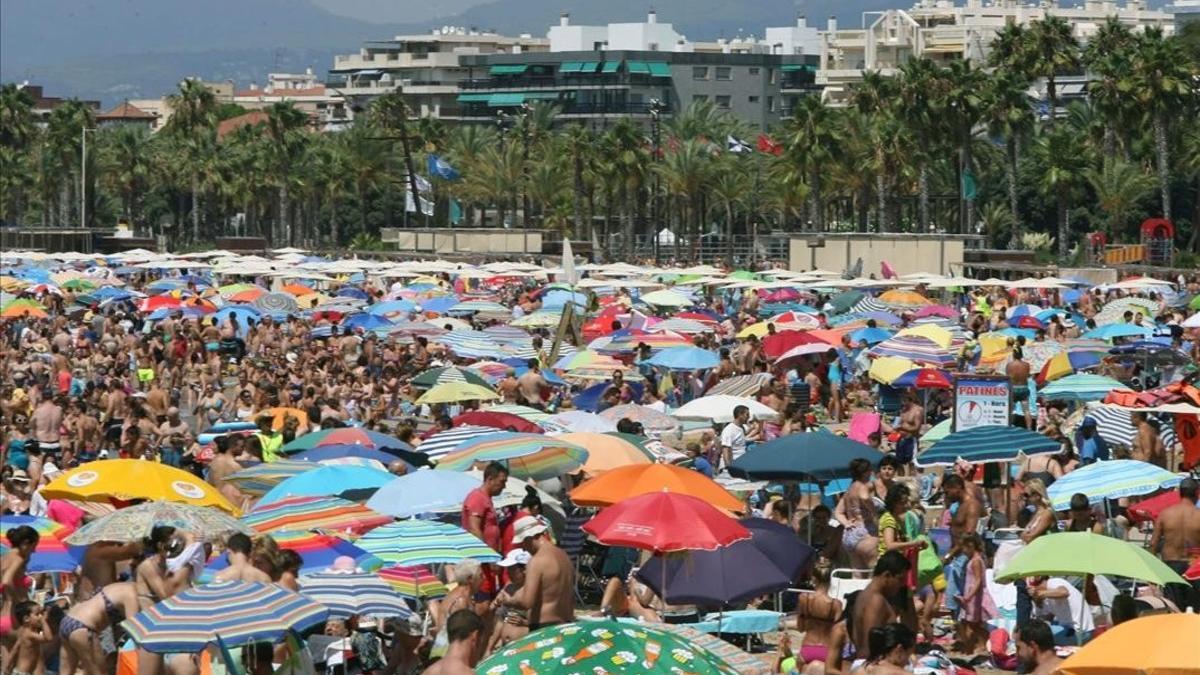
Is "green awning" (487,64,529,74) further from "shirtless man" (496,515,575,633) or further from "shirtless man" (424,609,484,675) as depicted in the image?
"shirtless man" (424,609,484,675)

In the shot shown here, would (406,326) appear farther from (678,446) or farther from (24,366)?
(678,446)

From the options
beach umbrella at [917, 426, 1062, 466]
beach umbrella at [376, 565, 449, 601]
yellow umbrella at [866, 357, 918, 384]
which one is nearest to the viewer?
beach umbrella at [376, 565, 449, 601]

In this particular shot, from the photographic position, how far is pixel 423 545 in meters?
11.8

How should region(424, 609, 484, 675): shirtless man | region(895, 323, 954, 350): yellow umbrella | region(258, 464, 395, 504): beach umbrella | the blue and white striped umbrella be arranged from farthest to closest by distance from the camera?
1. region(895, 323, 954, 350): yellow umbrella
2. region(258, 464, 395, 504): beach umbrella
3. the blue and white striped umbrella
4. region(424, 609, 484, 675): shirtless man

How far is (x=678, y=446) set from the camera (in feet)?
73.3

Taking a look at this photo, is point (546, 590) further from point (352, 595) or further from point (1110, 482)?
point (1110, 482)

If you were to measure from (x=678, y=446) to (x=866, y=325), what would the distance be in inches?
317

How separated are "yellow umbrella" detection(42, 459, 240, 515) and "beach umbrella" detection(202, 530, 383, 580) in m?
1.39

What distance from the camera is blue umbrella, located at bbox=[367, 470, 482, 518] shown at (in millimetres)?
13172

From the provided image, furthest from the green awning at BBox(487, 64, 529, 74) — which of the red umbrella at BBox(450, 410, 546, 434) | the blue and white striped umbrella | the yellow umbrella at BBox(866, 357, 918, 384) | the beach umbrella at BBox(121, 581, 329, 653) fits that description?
the beach umbrella at BBox(121, 581, 329, 653)

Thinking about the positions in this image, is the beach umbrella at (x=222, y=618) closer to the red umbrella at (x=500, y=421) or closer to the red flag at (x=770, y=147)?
the red umbrella at (x=500, y=421)

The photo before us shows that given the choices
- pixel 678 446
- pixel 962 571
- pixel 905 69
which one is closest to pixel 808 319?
pixel 678 446

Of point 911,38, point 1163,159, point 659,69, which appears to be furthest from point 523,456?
point 911,38

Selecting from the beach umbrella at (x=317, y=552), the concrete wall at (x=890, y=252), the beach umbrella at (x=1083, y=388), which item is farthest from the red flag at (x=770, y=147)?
the beach umbrella at (x=317, y=552)
